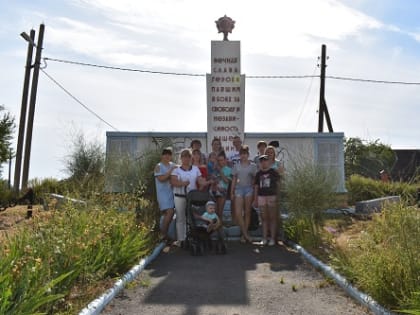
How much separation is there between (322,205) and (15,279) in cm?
677

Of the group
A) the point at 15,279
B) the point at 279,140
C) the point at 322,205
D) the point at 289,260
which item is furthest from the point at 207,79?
the point at 15,279

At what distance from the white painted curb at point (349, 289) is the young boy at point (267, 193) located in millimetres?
1259

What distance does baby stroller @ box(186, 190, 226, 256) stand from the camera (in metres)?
9.11

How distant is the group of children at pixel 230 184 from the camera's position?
385 inches

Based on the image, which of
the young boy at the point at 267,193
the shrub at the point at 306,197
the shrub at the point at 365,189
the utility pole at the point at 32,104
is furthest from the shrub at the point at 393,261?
the utility pole at the point at 32,104

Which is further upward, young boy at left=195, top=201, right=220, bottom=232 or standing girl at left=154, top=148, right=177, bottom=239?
standing girl at left=154, top=148, right=177, bottom=239

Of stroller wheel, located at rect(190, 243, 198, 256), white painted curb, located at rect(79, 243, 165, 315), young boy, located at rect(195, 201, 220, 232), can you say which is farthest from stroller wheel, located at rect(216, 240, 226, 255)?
white painted curb, located at rect(79, 243, 165, 315)

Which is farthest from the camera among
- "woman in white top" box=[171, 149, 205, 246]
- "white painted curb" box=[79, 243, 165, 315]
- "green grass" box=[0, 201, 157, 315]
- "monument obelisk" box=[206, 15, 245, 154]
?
"monument obelisk" box=[206, 15, 245, 154]

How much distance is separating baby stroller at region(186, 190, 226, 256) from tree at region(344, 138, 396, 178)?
68.2ft

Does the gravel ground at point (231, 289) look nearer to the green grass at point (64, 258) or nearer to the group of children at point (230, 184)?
the green grass at point (64, 258)

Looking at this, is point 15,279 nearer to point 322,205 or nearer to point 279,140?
point 322,205

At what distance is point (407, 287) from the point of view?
541 cm

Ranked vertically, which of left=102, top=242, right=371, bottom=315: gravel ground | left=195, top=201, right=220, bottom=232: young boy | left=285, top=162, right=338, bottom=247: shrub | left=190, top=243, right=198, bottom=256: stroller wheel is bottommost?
left=102, top=242, right=371, bottom=315: gravel ground

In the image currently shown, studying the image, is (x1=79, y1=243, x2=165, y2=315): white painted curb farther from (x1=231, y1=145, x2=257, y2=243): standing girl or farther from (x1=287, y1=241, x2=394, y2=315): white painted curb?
(x1=287, y1=241, x2=394, y2=315): white painted curb
